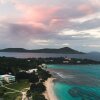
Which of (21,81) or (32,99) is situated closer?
(32,99)

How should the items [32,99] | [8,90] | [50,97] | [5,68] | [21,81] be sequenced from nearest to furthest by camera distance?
[32,99]
[50,97]
[8,90]
[21,81]
[5,68]

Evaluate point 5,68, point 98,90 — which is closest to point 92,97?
point 98,90

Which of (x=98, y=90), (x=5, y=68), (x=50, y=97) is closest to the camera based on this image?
(x=50, y=97)

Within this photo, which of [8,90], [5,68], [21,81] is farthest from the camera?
[5,68]

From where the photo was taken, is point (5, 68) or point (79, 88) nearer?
point (79, 88)

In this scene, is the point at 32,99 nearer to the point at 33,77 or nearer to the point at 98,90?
the point at 98,90

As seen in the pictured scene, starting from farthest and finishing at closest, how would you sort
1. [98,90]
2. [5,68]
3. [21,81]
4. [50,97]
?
[5,68], [21,81], [98,90], [50,97]

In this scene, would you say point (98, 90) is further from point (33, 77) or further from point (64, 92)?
point (33, 77)

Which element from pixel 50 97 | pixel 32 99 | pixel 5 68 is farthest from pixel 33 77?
pixel 32 99
